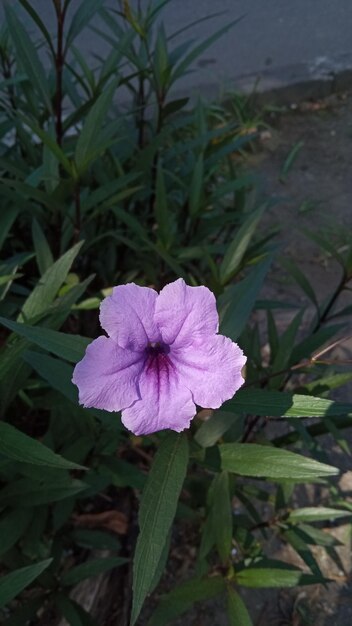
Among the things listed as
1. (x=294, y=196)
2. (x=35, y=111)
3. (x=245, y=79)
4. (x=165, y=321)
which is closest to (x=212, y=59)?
(x=245, y=79)

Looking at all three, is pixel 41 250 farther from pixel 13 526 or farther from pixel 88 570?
pixel 88 570

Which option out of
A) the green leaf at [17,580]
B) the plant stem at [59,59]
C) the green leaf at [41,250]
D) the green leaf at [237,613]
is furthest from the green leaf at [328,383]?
the plant stem at [59,59]

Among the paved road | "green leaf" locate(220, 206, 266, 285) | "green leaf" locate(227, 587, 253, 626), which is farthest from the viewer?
the paved road

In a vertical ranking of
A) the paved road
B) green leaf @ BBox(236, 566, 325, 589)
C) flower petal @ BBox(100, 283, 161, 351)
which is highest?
flower petal @ BBox(100, 283, 161, 351)

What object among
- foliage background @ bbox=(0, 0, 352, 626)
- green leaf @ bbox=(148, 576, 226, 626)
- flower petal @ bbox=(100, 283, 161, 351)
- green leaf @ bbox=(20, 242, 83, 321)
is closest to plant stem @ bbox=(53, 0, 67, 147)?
foliage background @ bbox=(0, 0, 352, 626)

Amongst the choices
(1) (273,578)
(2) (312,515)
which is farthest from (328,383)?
(1) (273,578)

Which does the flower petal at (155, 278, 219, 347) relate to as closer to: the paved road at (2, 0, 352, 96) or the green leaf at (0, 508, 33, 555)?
the green leaf at (0, 508, 33, 555)
